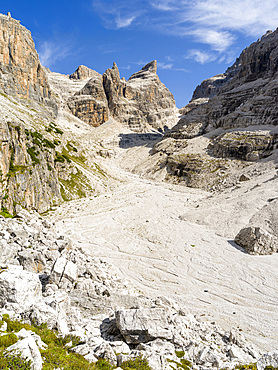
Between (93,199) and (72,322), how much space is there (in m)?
49.5

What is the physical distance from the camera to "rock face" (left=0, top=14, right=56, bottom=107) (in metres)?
78.6

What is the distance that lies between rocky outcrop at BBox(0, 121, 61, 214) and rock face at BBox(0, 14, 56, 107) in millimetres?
39190

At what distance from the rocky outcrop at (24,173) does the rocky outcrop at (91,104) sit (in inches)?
4826

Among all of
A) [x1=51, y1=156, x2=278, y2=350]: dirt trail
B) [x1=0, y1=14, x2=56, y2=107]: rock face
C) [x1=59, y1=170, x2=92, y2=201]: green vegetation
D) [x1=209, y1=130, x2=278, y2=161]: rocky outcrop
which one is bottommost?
[x1=51, y1=156, x2=278, y2=350]: dirt trail

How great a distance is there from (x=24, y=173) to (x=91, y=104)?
5595 inches

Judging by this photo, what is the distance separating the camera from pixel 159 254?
32625 mm

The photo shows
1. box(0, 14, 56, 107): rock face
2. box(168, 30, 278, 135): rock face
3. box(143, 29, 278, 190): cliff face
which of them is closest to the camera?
box(0, 14, 56, 107): rock face

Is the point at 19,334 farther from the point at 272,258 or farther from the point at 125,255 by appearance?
the point at 272,258

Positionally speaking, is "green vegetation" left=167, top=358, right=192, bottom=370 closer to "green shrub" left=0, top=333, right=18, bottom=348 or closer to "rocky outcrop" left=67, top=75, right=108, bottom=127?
"green shrub" left=0, top=333, right=18, bottom=348

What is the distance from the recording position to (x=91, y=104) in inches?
6772

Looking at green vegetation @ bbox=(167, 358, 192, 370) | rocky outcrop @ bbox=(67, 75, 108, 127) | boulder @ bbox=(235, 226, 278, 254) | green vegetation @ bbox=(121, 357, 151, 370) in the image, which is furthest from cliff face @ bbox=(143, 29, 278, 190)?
green vegetation @ bbox=(121, 357, 151, 370)

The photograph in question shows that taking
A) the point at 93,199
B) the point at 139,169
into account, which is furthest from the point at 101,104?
the point at 93,199

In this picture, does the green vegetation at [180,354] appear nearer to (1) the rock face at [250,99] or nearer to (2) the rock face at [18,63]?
(2) the rock face at [18,63]

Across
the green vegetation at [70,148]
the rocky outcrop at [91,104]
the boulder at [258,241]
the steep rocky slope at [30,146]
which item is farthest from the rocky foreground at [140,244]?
the rocky outcrop at [91,104]
